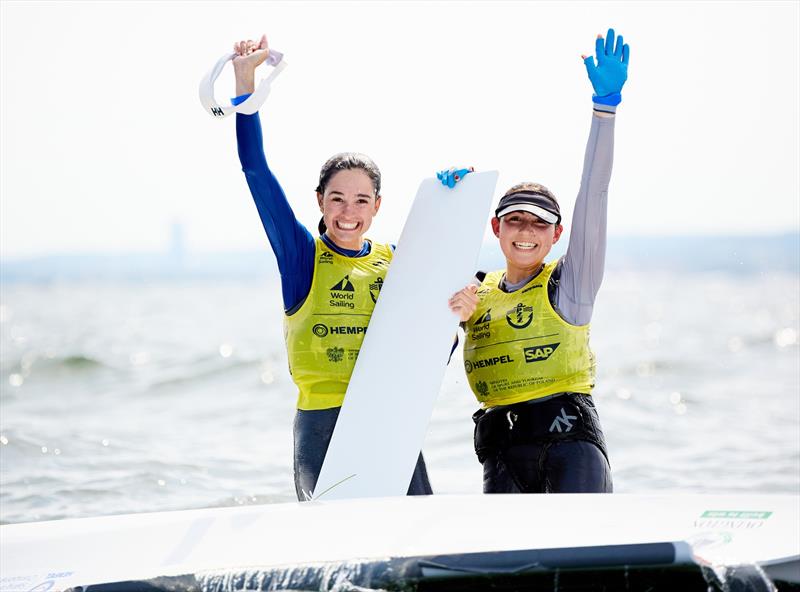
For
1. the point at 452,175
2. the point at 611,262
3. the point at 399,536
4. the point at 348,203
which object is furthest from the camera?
the point at 611,262

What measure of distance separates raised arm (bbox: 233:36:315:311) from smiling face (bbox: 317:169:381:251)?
108 mm

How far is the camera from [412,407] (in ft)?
11.0

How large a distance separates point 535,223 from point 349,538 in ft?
4.45

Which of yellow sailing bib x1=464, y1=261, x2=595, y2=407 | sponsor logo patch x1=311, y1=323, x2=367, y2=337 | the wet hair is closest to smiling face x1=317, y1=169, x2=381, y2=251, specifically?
the wet hair

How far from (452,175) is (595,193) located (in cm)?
58

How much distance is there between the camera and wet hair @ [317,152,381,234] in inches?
133

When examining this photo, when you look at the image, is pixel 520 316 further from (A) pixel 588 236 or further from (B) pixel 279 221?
(B) pixel 279 221

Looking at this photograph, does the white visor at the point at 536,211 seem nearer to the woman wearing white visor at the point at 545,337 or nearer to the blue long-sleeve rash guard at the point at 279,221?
the woman wearing white visor at the point at 545,337

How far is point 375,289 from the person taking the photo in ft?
11.3

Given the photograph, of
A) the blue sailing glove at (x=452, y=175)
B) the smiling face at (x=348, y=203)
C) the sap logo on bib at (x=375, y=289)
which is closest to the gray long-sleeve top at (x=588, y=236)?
the blue sailing glove at (x=452, y=175)

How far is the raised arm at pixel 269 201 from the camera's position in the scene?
3.20 metres

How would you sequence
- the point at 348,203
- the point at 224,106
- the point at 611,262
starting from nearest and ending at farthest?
the point at 224,106 < the point at 348,203 < the point at 611,262

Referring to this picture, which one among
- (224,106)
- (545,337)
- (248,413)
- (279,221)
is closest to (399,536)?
(545,337)

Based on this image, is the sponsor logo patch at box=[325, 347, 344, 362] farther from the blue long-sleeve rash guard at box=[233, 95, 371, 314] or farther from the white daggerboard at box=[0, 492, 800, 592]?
the white daggerboard at box=[0, 492, 800, 592]
